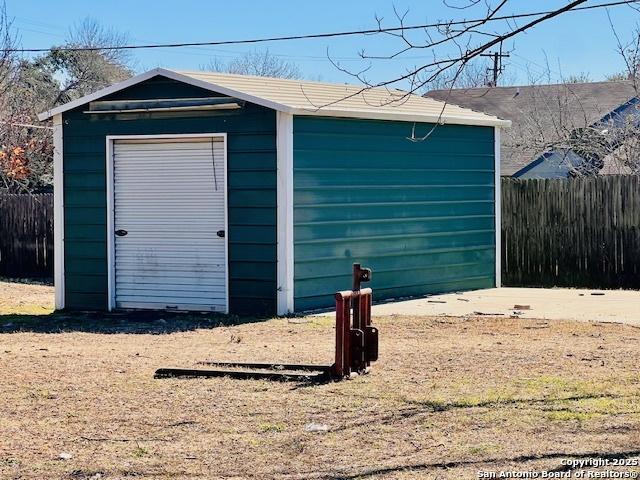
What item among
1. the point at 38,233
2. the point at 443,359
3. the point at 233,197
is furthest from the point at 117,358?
the point at 38,233

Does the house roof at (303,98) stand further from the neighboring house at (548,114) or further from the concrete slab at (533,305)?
the neighboring house at (548,114)

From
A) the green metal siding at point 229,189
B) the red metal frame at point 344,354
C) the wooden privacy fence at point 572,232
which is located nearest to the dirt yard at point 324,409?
the red metal frame at point 344,354

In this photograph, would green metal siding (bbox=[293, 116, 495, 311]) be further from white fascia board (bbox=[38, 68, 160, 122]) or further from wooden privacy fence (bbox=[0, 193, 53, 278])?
wooden privacy fence (bbox=[0, 193, 53, 278])

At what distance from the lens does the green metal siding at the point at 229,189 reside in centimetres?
1444

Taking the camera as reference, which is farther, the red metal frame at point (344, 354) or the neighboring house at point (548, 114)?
the neighboring house at point (548, 114)

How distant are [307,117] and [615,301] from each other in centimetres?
517

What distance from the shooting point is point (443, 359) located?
1051 cm

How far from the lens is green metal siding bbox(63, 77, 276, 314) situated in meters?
14.4

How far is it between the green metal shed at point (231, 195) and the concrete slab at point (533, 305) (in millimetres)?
804

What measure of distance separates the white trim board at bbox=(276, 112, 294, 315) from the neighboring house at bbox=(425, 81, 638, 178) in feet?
42.7

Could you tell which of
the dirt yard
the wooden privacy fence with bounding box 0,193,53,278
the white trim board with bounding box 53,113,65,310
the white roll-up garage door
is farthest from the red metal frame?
the wooden privacy fence with bounding box 0,193,53,278

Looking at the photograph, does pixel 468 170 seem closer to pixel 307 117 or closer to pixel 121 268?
pixel 307 117

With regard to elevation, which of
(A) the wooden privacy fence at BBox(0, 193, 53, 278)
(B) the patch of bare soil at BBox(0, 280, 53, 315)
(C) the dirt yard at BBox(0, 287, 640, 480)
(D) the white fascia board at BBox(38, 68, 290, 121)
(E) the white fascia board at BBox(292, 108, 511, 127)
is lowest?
(C) the dirt yard at BBox(0, 287, 640, 480)

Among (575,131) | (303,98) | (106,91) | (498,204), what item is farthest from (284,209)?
(575,131)
